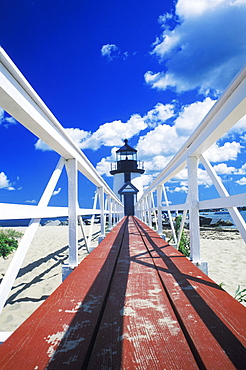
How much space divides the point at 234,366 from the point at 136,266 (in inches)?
42.2

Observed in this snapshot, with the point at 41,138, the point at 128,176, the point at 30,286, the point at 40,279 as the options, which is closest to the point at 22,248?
the point at 41,138

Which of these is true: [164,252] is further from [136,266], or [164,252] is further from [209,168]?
[209,168]

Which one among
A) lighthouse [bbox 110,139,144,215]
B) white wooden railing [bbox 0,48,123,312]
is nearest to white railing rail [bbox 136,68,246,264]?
white wooden railing [bbox 0,48,123,312]

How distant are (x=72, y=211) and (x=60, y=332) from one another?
1.22m

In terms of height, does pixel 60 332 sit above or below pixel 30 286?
above

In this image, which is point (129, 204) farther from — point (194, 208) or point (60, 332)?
point (60, 332)

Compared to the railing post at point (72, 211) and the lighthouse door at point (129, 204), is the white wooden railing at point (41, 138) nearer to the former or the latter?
the railing post at point (72, 211)

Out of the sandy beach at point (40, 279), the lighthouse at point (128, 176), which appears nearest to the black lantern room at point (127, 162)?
the lighthouse at point (128, 176)

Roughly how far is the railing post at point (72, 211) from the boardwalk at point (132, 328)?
61 cm

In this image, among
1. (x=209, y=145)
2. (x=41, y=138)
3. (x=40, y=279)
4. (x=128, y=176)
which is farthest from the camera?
(x=128, y=176)

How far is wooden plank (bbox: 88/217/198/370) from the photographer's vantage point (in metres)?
0.66

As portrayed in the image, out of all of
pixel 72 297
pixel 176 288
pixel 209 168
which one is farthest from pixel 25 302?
pixel 209 168

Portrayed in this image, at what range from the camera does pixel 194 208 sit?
2.03 metres

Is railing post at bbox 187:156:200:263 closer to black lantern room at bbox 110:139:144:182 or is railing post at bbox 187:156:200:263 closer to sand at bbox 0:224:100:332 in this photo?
sand at bbox 0:224:100:332
